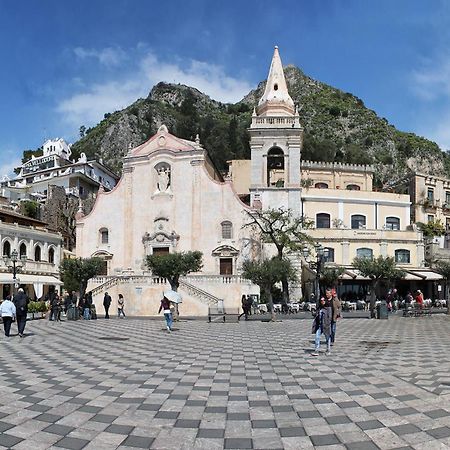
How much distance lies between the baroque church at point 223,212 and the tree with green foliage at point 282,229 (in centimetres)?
111

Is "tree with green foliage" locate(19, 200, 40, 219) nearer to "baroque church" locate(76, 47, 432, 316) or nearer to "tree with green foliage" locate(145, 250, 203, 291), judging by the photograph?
"baroque church" locate(76, 47, 432, 316)

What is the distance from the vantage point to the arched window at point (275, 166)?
156ft

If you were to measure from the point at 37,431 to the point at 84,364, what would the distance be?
6.13 m

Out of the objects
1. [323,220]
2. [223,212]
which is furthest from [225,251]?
[323,220]

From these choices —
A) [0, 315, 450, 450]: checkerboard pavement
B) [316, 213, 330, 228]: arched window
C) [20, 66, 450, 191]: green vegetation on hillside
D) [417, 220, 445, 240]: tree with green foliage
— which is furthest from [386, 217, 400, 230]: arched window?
[20, 66, 450, 191]: green vegetation on hillside

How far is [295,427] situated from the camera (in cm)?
707

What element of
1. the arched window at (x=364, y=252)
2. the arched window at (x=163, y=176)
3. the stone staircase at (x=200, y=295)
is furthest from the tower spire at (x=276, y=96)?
the stone staircase at (x=200, y=295)

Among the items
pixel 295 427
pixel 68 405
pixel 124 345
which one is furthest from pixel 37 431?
pixel 124 345

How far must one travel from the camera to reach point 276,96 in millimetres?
48312

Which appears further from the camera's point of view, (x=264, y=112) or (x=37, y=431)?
(x=264, y=112)

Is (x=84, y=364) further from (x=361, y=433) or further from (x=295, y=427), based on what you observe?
(x=361, y=433)

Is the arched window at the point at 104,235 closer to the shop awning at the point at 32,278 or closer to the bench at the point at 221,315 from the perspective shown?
the shop awning at the point at 32,278

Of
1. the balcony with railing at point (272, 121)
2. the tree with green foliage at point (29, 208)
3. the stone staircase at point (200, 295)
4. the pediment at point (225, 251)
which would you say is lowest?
the stone staircase at point (200, 295)

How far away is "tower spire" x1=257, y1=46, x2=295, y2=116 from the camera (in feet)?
158
